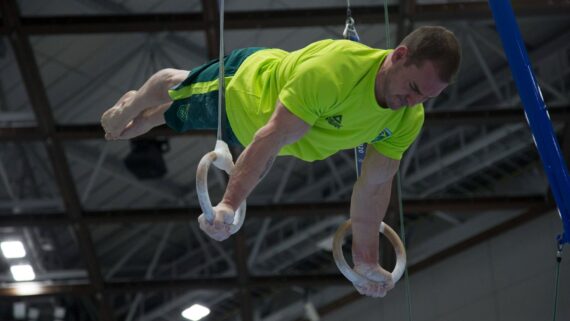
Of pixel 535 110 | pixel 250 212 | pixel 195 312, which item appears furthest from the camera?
pixel 195 312

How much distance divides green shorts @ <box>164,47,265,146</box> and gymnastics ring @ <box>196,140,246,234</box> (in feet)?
1.64

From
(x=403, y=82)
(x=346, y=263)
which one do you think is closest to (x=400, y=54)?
(x=403, y=82)

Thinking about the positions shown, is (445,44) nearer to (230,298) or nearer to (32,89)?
(32,89)

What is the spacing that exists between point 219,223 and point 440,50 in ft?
3.36

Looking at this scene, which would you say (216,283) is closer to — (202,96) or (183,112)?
(183,112)

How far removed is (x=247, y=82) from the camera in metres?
4.27

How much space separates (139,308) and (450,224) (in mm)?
4005

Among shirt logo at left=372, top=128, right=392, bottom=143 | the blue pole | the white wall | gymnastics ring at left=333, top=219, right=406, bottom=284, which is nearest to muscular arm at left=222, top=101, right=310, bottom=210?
shirt logo at left=372, top=128, right=392, bottom=143

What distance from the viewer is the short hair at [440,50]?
3.71m

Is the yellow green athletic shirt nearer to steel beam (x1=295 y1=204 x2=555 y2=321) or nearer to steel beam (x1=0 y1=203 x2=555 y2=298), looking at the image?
steel beam (x1=0 y1=203 x2=555 y2=298)

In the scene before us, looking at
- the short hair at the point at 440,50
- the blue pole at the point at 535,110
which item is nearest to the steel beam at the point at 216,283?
the blue pole at the point at 535,110

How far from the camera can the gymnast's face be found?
12.4 feet

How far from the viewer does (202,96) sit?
4.47 m

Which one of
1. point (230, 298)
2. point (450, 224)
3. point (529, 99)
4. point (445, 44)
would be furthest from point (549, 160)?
point (230, 298)
